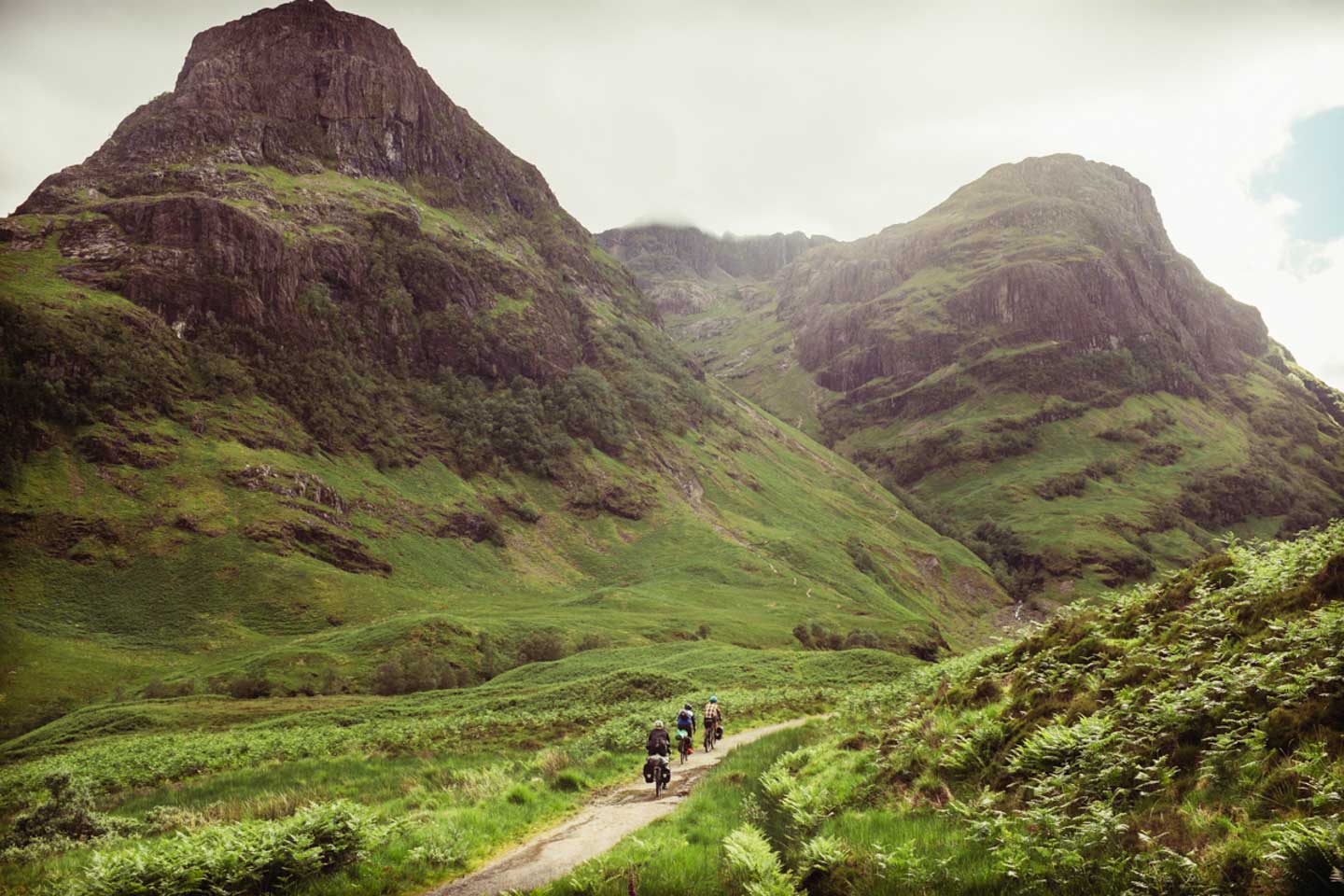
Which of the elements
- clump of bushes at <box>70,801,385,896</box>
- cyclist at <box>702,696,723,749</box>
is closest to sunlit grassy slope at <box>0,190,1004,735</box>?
cyclist at <box>702,696,723,749</box>

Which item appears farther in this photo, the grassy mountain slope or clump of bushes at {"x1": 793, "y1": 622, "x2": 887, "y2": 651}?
clump of bushes at {"x1": 793, "y1": 622, "x2": 887, "y2": 651}

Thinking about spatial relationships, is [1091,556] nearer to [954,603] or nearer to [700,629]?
[954,603]

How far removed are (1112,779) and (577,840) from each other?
11571 millimetres

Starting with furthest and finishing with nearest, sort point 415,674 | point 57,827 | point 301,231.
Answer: point 301,231, point 415,674, point 57,827

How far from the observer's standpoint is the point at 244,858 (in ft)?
37.4

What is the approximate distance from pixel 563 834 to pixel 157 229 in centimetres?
14451

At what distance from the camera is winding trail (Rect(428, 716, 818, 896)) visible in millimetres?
12938

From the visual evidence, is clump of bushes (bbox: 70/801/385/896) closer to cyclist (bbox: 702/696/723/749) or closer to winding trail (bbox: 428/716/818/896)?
winding trail (bbox: 428/716/818/896)

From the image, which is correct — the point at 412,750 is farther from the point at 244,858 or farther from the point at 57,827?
the point at 244,858

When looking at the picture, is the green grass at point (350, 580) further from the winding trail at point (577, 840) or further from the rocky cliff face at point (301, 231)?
the winding trail at point (577, 840)

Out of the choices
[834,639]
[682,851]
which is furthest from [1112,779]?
[834,639]

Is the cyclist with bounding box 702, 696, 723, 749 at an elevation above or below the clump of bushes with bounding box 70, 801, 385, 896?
below

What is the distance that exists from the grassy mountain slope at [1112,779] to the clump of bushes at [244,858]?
4704 millimetres

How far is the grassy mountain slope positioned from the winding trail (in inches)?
66.5
